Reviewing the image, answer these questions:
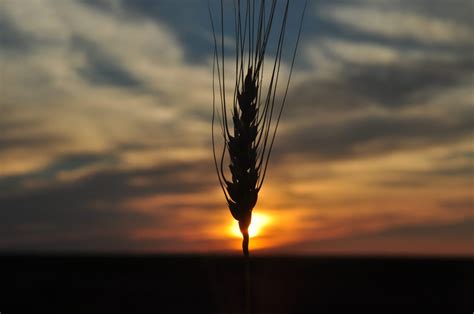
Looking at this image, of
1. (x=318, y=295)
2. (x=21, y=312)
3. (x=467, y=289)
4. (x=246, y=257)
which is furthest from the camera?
(x=467, y=289)

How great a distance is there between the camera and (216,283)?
58.9ft

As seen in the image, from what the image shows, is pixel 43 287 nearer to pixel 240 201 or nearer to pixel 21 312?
pixel 21 312

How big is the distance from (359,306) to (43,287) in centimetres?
764

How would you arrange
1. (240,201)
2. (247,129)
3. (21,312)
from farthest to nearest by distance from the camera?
(21,312)
(247,129)
(240,201)

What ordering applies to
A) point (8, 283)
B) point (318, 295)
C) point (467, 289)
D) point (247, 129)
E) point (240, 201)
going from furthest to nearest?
point (467, 289)
point (8, 283)
point (318, 295)
point (247, 129)
point (240, 201)

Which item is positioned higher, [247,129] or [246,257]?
[247,129]

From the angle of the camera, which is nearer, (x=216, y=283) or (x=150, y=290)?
(x=150, y=290)

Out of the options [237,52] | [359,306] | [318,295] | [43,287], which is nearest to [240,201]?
[237,52]

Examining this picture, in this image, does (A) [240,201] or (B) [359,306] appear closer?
(A) [240,201]

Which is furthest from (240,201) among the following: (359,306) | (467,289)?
(467,289)

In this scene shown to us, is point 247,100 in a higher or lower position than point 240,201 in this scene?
higher

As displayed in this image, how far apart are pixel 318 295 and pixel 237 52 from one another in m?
12.8

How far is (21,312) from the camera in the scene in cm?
1115

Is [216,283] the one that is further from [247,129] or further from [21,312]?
[247,129]
